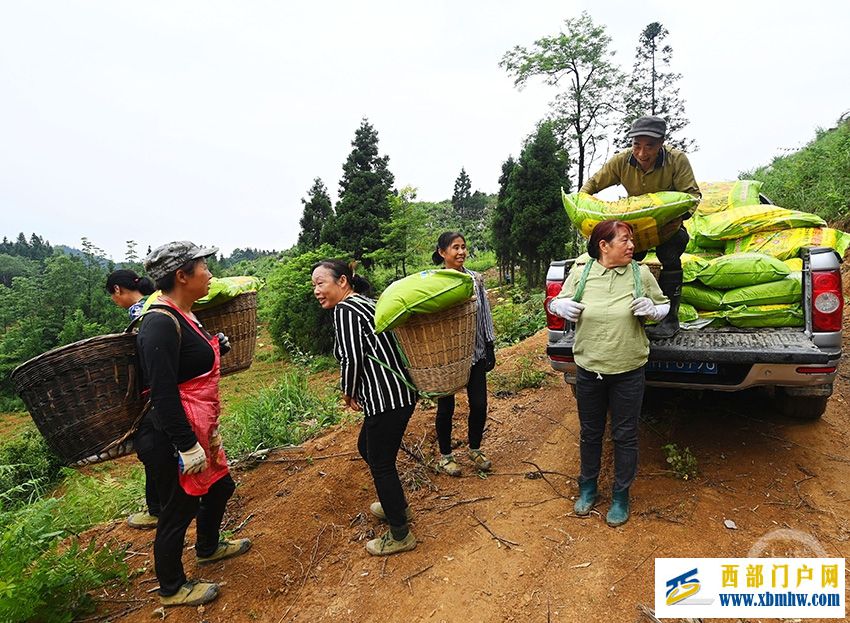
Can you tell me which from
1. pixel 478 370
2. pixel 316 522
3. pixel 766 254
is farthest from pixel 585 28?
pixel 316 522

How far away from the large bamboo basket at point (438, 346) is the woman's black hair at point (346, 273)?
19.1 inches

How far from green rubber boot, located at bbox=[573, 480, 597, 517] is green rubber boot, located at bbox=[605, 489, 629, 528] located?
136mm

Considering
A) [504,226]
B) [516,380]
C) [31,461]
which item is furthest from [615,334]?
[504,226]

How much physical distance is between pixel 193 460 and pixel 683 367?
292cm

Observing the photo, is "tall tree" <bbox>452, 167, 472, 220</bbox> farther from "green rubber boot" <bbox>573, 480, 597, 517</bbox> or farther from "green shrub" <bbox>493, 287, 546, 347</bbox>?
"green rubber boot" <bbox>573, 480, 597, 517</bbox>

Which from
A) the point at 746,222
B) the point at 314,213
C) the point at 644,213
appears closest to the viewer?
the point at 644,213

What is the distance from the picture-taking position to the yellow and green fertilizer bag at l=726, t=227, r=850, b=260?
3.62m

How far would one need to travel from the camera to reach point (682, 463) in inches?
125

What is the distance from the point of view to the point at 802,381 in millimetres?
2803

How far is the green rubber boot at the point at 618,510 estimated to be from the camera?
108 inches

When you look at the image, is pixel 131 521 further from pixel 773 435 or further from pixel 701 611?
pixel 773 435

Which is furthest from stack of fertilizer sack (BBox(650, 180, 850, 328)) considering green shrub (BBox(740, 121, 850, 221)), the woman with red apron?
green shrub (BBox(740, 121, 850, 221))

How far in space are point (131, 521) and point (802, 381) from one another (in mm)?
4585

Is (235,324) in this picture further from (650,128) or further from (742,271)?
(742,271)
